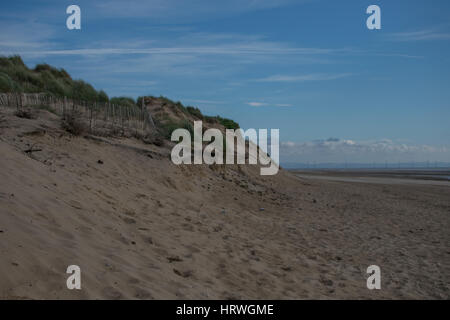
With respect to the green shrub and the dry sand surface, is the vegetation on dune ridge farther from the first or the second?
the dry sand surface

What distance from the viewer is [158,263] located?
14.4 ft

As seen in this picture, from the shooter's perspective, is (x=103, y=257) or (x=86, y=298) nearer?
(x=86, y=298)

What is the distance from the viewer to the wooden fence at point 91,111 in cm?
1058

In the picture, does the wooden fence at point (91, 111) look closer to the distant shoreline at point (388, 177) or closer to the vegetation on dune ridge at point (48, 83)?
the vegetation on dune ridge at point (48, 83)

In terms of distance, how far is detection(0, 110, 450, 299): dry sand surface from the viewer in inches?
144

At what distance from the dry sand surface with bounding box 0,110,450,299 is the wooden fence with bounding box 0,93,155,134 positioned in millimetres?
1346

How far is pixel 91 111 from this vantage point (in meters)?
10.4

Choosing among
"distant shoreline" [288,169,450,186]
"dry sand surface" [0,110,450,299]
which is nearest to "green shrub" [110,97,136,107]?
"dry sand surface" [0,110,450,299]

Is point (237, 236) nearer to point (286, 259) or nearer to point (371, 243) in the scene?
point (286, 259)

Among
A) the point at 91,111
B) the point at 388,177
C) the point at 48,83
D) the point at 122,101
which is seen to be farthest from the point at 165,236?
the point at 388,177

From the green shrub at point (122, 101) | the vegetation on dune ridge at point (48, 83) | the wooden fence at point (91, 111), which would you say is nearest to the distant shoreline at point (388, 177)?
the green shrub at point (122, 101)
